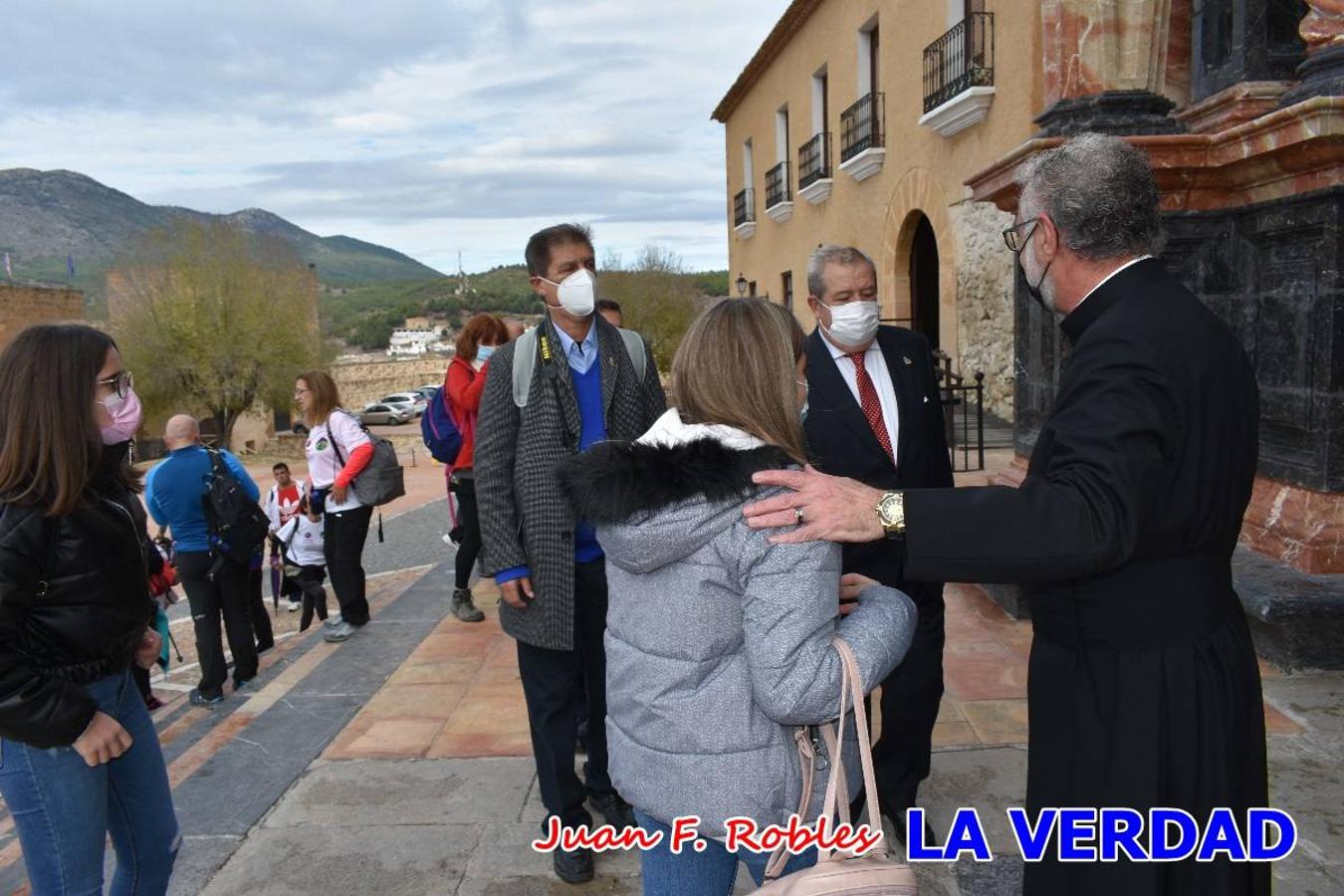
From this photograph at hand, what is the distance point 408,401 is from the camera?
48.8 metres

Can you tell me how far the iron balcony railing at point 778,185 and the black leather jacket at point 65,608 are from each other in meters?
19.2

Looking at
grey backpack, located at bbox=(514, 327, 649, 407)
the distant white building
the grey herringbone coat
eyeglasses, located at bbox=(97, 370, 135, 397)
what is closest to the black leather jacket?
eyeglasses, located at bbox=(97, 370, 135, 397)

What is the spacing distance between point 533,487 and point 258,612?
14.2ft

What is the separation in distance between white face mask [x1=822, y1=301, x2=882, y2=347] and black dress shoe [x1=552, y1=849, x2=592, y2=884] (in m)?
1.76

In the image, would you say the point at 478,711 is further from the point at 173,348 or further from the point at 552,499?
the point at 173,348

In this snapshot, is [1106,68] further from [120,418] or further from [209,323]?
[209,323]

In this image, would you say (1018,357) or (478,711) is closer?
(478,711)

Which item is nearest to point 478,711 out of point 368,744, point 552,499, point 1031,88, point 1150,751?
point 368,744

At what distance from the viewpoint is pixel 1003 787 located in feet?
10.9

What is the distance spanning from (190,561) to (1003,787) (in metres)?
4.20

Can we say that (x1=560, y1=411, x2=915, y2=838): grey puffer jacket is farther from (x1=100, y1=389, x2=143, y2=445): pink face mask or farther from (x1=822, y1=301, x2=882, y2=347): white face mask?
(x1=822, y1=301, x2=882, y2=347): white face mask

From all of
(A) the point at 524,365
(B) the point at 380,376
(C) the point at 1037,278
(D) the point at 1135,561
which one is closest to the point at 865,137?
(A) the point at 524,365

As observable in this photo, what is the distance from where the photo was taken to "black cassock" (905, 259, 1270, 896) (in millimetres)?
1515

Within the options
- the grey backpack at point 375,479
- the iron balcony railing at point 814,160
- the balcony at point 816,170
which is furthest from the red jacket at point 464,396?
the iron balcony railing at point 814,160
